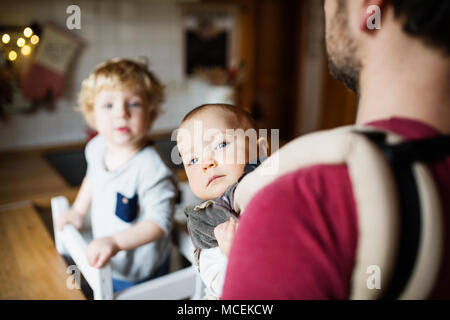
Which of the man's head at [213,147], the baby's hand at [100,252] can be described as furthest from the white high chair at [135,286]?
the man's head at [213,147]

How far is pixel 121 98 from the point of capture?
0.94 metres

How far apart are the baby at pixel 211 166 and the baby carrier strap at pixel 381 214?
0.68 feet

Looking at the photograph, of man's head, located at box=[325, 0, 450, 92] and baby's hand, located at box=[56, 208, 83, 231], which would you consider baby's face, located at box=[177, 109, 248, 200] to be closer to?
man's head, located at box=[325, 0, 450, 92]

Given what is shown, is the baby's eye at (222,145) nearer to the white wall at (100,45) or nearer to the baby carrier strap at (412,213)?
the baby carrier strap at (412,213)

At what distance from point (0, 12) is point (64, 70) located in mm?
347

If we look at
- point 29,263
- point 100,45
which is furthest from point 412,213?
point 100,45

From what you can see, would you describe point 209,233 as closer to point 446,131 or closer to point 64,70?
point 446,131

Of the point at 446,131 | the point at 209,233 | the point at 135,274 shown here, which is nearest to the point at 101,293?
the point at 135,274

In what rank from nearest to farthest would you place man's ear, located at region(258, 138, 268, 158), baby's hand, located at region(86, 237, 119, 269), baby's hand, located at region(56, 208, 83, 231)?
man's ear, located at region(258, 138, 268, 158), baby's hand, located at region(86, 237, 119, 269), baby's hand, located at region(56, 208, 83, 231)

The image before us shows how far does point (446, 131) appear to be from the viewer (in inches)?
14.0

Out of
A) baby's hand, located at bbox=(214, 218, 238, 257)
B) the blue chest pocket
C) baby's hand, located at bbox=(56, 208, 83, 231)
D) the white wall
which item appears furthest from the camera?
the white wall

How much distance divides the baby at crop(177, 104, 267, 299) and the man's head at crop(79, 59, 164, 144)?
1.39 ft

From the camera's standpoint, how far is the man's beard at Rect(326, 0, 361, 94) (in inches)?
15.1

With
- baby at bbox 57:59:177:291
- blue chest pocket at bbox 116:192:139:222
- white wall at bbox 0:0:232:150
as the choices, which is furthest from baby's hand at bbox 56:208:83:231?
white wall at bbox 0:0:232:150
